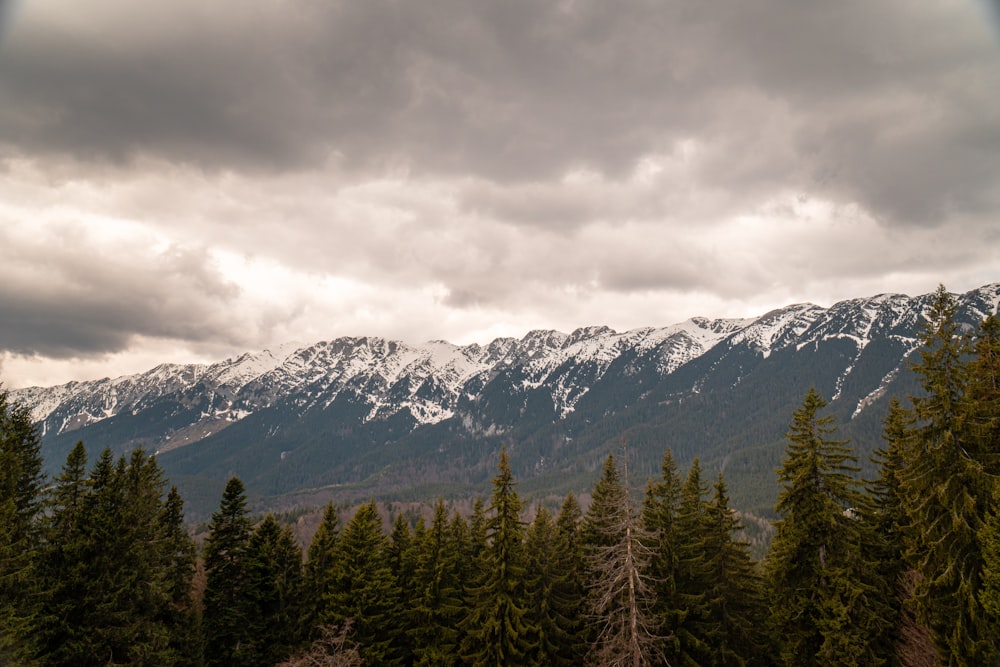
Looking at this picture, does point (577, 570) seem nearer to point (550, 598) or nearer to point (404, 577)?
point (550, 598)

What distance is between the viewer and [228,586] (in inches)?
1603

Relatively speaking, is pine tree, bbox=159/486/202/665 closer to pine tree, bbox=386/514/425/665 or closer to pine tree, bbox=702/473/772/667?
pine tree, bbox=386/514/425/665

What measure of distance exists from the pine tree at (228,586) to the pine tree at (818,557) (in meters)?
36.2

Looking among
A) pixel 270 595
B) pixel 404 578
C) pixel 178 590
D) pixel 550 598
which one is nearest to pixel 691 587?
pixel 550 598

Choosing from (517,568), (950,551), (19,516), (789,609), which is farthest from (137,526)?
(950,551)

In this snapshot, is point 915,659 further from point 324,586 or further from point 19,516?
point 19,516

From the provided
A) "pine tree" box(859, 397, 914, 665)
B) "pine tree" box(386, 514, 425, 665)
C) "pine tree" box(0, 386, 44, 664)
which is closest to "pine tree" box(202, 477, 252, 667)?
"pine tree" box(386, 514, 425, 665)

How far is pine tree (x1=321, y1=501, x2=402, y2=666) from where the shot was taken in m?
37.9

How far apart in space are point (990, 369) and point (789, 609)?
16.0 m

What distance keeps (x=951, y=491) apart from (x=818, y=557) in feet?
26.8

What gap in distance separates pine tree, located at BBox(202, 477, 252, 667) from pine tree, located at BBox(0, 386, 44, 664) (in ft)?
37.3

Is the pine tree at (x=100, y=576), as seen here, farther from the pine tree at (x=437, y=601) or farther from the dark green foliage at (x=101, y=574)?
the pine tree at (x=437, y=601)

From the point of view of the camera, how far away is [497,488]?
34438 mm

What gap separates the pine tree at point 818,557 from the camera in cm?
2759
